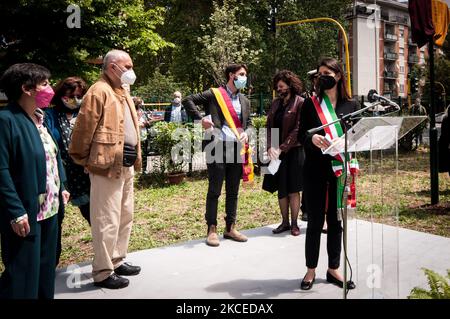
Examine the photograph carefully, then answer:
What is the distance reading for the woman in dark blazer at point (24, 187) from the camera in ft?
9.07

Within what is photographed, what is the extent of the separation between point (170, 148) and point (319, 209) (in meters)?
6.43

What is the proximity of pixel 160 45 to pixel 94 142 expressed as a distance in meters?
15.3

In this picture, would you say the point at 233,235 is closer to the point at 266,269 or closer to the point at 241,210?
the point at 266,269

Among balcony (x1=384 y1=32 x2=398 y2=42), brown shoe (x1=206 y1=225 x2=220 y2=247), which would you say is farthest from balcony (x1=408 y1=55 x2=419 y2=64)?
brown shoe (x1=206 y1=225 x2=220 y2=247)

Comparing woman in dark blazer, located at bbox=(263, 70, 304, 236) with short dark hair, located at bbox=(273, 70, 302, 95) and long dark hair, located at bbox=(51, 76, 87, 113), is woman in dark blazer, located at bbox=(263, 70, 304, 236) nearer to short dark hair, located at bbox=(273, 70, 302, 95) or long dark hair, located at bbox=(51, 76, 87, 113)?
short dark hair, located at bbox=(273, 70, 302, 95)

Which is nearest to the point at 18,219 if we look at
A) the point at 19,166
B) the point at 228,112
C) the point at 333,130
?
the point at 19,166

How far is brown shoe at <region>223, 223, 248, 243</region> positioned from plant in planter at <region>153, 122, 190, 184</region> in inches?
174

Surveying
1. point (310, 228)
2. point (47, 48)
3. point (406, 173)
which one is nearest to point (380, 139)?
point (310, 228)

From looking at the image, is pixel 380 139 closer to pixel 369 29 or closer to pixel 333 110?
pixel 333 110

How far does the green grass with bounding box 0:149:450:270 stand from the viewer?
3008mm

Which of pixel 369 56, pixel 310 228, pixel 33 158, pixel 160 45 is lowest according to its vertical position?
pixel 310 228

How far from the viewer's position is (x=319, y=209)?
3.79 m

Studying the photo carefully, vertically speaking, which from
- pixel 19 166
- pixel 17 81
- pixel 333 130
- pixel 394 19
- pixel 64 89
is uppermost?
pixel 394 19

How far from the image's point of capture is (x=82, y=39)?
14430 mm
